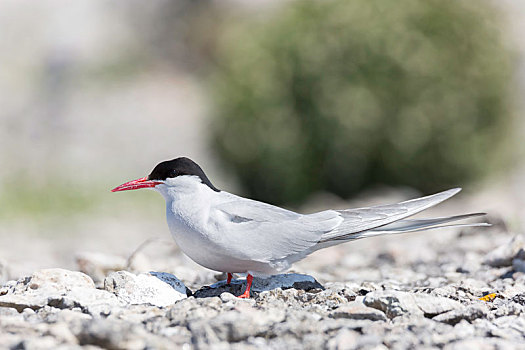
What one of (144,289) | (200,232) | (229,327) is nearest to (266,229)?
(200,232)

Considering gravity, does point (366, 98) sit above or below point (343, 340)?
above

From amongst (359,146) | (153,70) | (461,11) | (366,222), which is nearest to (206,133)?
(359,146)

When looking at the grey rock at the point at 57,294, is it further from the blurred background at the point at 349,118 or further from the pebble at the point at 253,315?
the blurred background at the point at 349,118

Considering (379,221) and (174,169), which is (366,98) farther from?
(174,169)

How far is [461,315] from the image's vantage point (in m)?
2.72

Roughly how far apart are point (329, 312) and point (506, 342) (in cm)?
70

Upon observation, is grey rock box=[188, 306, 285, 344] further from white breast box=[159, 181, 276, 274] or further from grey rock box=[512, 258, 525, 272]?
grey rock box=[512, 258, 525, 272]

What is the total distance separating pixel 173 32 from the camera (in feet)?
74.6

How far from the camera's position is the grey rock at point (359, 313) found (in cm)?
268

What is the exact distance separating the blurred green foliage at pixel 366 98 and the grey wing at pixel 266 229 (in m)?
5.49

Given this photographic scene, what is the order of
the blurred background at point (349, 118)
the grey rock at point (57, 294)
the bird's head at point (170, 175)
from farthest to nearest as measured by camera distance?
the blurred background at point (349, 118) → the bird's head at point (170, 175) → the grey rock at point (57, 294)

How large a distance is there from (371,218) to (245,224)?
2.14ft

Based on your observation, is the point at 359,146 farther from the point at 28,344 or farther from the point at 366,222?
the point at 28,344

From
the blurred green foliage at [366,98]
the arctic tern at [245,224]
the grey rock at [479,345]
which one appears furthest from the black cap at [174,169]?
the blurred green foliage at [366,98]
